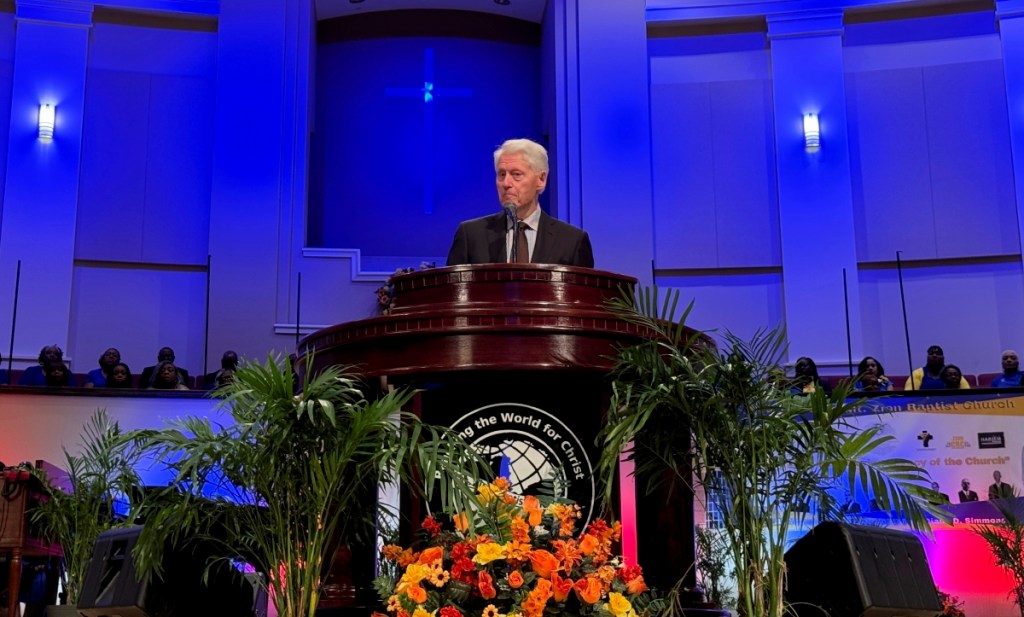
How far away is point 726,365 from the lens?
3.13m

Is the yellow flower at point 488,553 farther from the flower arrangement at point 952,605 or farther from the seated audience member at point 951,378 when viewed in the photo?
the seated audience member at point 951,378

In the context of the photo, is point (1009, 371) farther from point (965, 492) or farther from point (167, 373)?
point (167, 373)

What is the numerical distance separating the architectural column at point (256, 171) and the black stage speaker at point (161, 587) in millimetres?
6700

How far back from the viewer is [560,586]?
2584mm

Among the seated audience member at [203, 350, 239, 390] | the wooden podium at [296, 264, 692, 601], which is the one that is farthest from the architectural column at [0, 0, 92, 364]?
the wooden podium at [296, 264, 692, 601]

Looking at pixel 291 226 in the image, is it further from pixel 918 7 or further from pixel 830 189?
pixel 918 7

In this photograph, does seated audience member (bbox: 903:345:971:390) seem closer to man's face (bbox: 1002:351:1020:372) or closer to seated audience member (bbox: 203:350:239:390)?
Result: man's face (bbox: 1002:351:1020:372)

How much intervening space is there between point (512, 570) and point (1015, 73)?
947 centimetres

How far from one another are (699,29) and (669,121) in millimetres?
1013

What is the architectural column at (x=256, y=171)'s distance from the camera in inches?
397

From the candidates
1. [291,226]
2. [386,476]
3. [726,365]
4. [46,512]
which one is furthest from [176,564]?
[291,226]

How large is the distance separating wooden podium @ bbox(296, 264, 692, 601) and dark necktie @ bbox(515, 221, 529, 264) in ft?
1.51

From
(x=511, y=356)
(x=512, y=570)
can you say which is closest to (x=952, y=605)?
(x=511, y=356)

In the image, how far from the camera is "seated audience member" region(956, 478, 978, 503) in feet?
21.0
